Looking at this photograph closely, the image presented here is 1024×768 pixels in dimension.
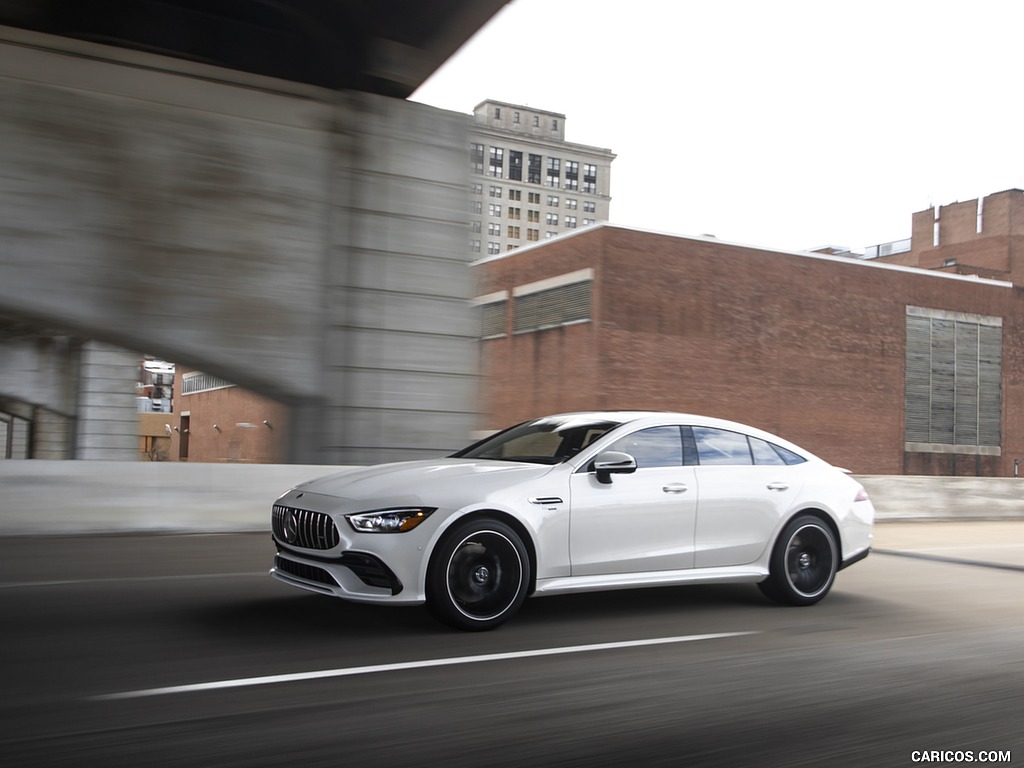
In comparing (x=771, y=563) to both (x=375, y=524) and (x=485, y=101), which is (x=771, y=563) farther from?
(x=485, y=101)

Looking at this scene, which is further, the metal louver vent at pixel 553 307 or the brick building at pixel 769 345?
the metal louver vent at pixel 553 307

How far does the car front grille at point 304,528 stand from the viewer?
20.6 ft

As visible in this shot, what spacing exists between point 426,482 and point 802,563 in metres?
3.48

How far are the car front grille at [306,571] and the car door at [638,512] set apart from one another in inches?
63.5

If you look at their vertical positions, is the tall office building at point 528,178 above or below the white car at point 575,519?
above

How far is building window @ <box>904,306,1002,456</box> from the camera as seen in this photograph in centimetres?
5209

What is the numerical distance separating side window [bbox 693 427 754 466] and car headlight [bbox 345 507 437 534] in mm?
2558

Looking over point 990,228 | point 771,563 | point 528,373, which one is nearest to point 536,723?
point 771,563

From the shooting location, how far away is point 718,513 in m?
7.64

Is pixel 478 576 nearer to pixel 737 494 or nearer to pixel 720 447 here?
pixel 737 494

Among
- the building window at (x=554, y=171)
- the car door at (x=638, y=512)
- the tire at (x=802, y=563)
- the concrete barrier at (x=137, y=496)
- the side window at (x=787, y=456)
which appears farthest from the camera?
the building window at (x=554, y=171)

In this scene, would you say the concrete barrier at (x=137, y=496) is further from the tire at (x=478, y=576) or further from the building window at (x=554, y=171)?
the building window at (x=554, y=171)

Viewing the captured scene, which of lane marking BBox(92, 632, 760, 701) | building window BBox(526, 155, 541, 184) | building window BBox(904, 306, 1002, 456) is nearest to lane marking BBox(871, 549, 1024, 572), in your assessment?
lane marking BBox(92, 632, 760, 701)

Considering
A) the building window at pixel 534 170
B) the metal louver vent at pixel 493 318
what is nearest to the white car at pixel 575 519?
the metal louver vent at pixel 493 318
